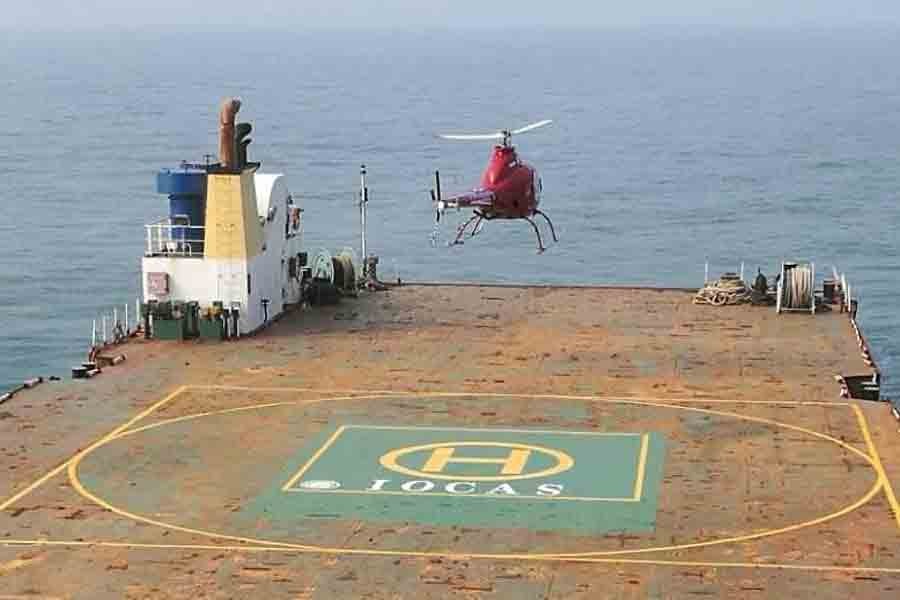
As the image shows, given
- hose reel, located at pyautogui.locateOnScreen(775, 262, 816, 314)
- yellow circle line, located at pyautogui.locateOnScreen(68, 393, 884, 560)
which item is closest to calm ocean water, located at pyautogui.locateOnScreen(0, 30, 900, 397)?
hose reel, located at pyautogui.locateOnScreen(775, 262, 816, 314)

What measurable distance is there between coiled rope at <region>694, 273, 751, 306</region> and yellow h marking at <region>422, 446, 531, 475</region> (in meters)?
19.0

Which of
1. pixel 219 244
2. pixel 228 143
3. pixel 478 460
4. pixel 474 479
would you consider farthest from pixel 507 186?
pixel 474 479

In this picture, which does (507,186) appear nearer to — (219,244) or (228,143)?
(228,143)

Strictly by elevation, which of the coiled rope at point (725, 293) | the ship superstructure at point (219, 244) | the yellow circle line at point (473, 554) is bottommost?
the yellow circle line at point (473, 554)

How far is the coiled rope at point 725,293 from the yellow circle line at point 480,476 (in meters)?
18.6

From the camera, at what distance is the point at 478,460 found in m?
34.0

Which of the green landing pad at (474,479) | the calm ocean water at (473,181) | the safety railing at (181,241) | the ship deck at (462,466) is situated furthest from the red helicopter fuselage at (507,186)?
the green landing pad at (474,479)

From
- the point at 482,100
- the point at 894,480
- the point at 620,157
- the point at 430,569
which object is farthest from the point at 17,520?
the point at 482,100

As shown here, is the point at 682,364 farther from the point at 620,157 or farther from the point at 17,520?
the point at 620,157

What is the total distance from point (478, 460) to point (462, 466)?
57 cm

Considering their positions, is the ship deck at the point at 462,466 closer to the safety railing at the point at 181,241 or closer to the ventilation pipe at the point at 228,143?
the safety railing at the point at 181,241

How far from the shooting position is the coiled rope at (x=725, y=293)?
52.3 metres

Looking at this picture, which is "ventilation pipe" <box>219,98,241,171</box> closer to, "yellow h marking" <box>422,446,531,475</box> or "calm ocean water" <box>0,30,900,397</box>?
"yellow h marking" <box>422,446,531,475</box>

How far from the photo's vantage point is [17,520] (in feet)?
98.3
